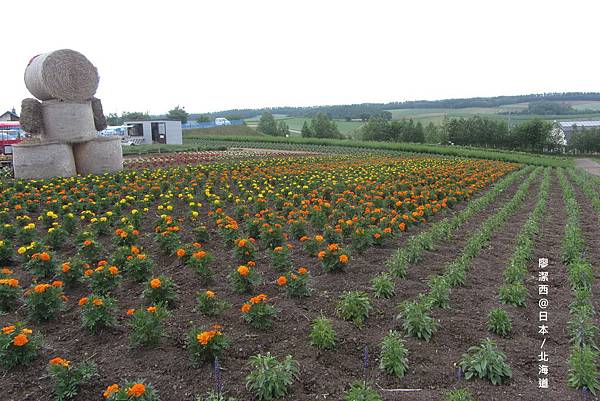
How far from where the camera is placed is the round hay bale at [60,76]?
1911 centimetres

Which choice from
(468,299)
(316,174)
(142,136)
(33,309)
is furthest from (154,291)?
(142,136)

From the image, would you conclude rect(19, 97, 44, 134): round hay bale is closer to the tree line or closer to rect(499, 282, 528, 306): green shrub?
rect(499, 282, 528, 306): green shrub

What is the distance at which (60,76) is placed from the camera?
63.3ft

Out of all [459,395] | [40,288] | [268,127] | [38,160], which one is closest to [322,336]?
[459,395]

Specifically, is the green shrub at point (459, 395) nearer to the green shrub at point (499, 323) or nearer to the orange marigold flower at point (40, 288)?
the green shrub at point (499, 323)

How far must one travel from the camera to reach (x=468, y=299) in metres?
7.00

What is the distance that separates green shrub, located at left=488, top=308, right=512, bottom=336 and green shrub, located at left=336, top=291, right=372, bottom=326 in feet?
4.95

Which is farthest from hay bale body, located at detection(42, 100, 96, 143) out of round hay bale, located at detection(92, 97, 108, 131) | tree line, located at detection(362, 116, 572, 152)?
tree line, located at detection(362, 116, 572, 152)

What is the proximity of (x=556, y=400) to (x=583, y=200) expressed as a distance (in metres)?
14.8

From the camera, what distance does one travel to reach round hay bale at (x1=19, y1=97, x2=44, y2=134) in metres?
18.9

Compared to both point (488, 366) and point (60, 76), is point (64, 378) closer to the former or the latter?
point (488, 366)

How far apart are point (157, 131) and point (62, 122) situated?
30.8 m

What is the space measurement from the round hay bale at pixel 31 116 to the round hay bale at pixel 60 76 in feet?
1.74

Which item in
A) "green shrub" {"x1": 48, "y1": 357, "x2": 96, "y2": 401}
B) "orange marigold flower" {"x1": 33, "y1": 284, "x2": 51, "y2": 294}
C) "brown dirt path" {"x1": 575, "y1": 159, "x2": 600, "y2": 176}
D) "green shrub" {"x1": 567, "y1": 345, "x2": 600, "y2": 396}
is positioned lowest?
"brown dirt path" {"x1": 575, "y1": 159, "x2": 600, "y2": 176}
